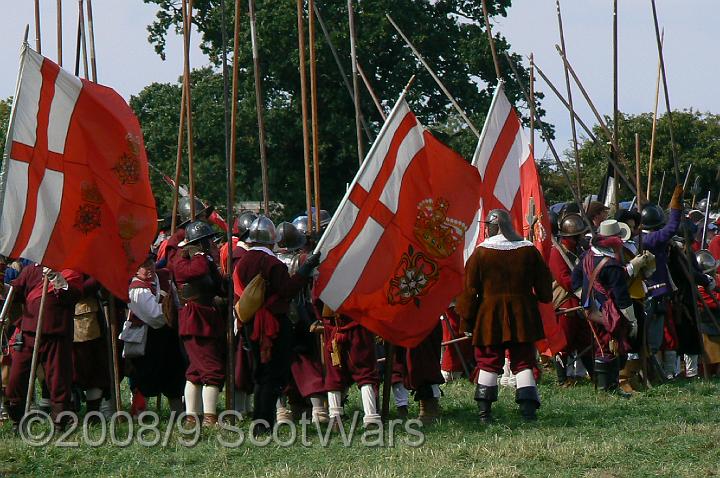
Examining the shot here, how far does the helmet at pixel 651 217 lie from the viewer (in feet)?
43.0

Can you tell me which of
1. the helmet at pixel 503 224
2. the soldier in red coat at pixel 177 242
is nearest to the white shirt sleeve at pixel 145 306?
the soldier in red coat at pixel 177 242

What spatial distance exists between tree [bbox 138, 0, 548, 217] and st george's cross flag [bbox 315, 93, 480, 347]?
20.8 metres

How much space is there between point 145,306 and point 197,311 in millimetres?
748

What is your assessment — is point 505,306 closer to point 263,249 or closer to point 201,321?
point 263,249

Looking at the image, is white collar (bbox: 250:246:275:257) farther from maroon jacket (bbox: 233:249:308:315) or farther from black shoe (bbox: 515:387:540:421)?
black shoe (bbox: 515:387:540:421)

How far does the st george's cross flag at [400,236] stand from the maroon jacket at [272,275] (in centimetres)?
49

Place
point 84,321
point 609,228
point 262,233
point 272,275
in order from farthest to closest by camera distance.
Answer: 1. point 609,228
2. point 84,321
3. point 262,233
4. point 272,275

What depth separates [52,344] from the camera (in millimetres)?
10547

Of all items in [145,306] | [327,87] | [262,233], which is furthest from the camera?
[327,87]

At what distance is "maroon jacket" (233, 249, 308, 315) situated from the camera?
33.0 feet

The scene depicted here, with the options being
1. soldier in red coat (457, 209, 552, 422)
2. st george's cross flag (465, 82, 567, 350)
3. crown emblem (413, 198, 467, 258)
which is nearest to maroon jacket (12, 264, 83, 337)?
crown emblem (413, 198, 467, 258)

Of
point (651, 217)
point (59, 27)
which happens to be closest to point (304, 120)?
point (59, 27)

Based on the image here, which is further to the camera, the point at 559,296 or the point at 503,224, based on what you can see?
the point at 559,296

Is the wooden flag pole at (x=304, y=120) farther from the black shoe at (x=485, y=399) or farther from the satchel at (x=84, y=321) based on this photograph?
the black shoe at (x=485, y=399)
